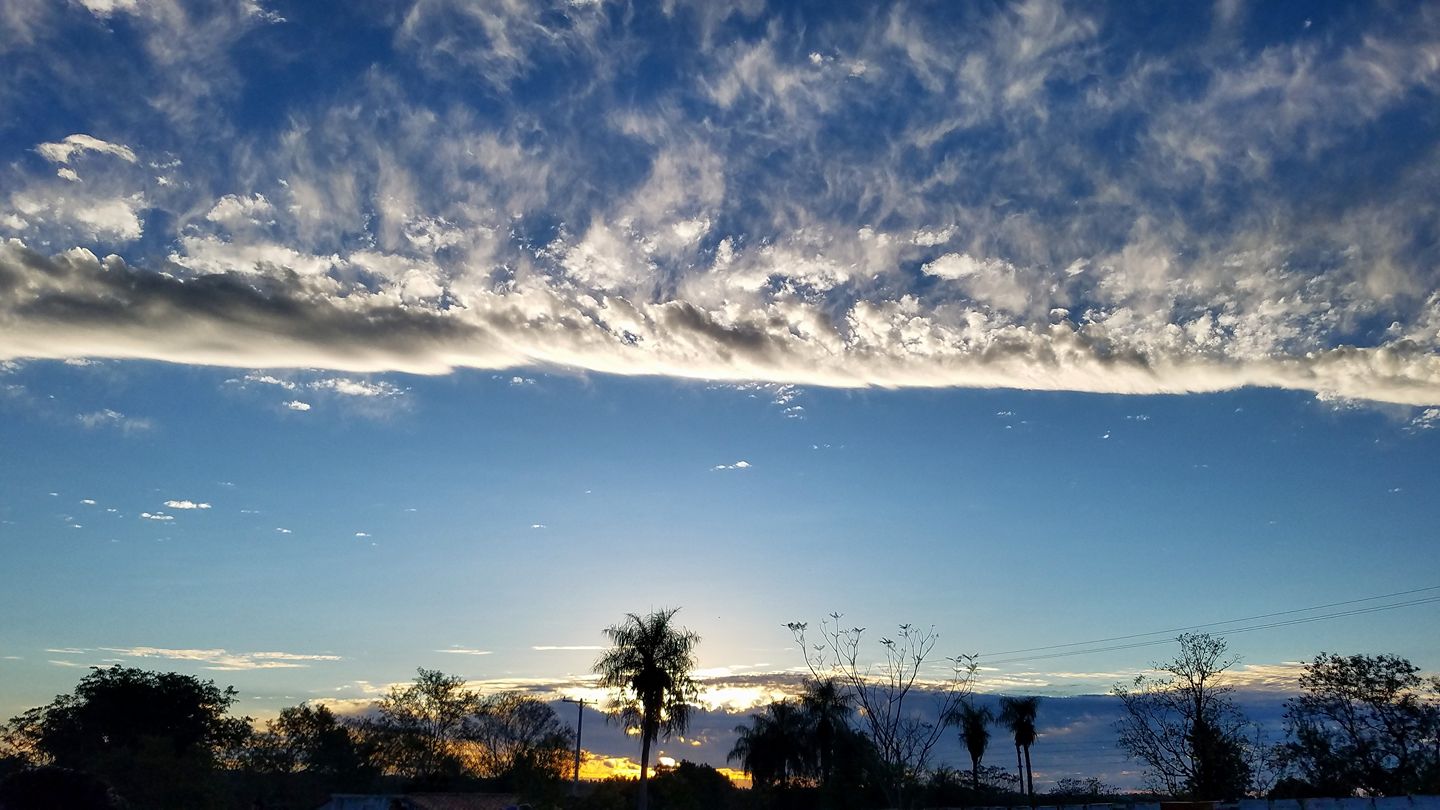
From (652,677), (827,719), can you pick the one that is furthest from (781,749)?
(652,677)

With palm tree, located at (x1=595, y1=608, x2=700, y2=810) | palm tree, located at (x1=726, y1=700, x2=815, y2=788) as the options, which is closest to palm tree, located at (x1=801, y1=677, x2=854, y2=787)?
palm tree, located at (x1=726, y1=700, x2=815, y2=788)

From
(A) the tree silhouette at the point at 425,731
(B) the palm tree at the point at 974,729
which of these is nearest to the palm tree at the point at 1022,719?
(B) the palm tree at the point at 974,729

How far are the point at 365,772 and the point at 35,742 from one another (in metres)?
26.3

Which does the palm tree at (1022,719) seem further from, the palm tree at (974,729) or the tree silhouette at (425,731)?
the tree silhouette at (425,731)

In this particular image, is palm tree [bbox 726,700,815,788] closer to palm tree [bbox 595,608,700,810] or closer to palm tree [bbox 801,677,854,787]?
palm tree [bbox 801,677,854,787]

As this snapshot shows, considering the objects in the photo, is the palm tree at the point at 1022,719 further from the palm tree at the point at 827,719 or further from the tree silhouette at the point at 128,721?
the tree silhouette at the point at 128,721

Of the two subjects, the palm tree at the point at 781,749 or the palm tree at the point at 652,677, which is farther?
the palm tree at the point at 781,749

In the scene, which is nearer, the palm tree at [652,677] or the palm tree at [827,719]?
the palm tree at [652,677]

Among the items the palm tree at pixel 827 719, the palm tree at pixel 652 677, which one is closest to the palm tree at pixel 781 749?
the palm tree at pixel 827 719

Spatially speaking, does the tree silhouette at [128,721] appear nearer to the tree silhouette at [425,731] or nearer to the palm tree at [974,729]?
the tree silhouette at [425,731]

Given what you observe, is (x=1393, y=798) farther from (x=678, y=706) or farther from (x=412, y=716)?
(x=412, y=716)

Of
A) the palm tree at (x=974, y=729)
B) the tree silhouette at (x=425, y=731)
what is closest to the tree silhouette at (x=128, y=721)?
the tree silhouette at (x=425, y=731)

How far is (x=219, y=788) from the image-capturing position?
59.6 meters

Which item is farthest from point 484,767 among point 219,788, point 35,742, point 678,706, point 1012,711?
point 1012,711
